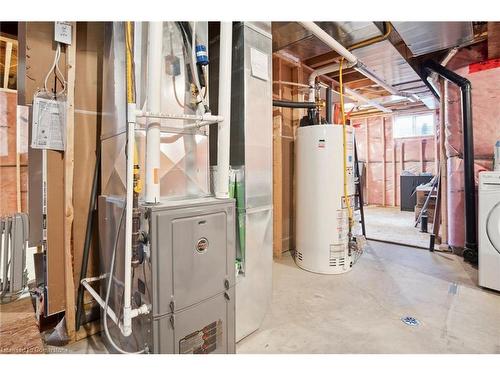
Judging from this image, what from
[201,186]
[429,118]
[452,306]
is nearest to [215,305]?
[201,186]

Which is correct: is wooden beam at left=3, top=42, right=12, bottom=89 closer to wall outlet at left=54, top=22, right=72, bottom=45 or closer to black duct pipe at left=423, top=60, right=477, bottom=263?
wall outlet at left=54, top=22, right=72, bottom=45

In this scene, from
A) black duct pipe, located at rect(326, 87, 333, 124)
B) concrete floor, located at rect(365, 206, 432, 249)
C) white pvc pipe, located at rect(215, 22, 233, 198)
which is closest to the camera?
white pvc pipe, located at rect(215, 22, 233, 198)

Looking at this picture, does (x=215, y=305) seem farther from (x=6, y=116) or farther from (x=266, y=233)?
(x=6, y=116)

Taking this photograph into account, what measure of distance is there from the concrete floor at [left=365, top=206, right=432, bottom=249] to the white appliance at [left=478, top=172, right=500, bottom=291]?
133 centimetres

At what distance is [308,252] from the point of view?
290cm

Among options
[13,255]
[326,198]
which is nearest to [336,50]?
[326,198]

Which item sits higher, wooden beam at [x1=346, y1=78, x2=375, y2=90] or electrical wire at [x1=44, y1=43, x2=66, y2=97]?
wooden beam at [x1=346, y1=78, x2=375, y2=90]

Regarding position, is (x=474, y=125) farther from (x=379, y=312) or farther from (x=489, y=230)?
(x=379, y=312)

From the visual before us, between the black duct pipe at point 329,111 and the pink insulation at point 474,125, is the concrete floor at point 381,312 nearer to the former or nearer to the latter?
the pink insulation at point 474,125

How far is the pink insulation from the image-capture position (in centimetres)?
306

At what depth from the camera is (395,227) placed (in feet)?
16.1

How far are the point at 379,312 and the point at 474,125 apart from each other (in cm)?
260

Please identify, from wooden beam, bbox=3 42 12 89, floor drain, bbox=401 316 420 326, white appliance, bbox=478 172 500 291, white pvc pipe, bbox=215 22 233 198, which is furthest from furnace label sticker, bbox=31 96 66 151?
white appliance, bbox=478 172 500 291

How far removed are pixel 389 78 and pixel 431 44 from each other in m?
0.87
